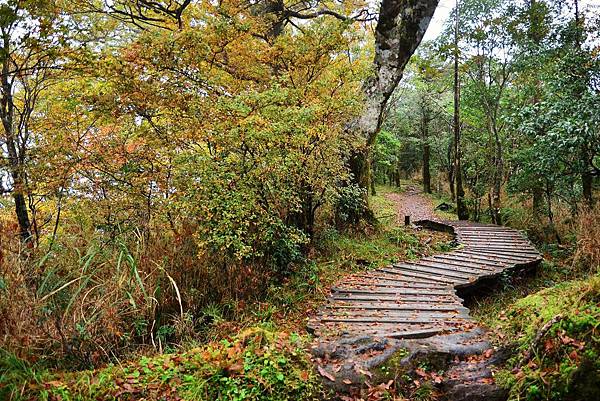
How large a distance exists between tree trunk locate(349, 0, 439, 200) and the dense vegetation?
6 cm

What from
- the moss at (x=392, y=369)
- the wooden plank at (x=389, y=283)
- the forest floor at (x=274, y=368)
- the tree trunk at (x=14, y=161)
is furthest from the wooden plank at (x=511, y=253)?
the tree trunk at (x=14, y=161)

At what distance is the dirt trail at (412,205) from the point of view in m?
16.3

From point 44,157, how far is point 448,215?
14658mm

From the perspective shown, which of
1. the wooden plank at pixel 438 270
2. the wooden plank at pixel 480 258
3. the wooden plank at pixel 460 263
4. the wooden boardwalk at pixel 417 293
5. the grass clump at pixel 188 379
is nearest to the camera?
the grass clump at pixel 188 379

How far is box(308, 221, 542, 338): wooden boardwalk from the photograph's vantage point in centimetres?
461

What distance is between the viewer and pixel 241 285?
557 cm

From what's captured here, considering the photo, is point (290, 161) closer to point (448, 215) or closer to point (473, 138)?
point (448, 215)

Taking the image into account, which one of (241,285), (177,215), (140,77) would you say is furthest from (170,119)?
(241,285)

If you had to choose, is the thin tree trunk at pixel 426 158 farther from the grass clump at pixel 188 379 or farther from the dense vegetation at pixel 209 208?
the grass clump at pixel 188 379

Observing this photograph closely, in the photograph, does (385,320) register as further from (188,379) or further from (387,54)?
(387,54)

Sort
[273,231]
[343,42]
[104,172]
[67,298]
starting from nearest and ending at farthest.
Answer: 1. [67,298]
2. [273,231]
3. [104,172]
4. [343,42]

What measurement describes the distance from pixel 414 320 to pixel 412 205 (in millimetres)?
16339

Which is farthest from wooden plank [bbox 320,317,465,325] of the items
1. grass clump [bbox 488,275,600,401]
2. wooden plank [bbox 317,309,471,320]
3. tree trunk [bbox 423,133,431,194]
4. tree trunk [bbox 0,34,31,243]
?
tree trunk [bbox 423,133,431,194]

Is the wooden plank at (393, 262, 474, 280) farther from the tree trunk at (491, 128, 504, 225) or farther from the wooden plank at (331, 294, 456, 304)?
the tree trunk at (491, 128, 504, 225)
